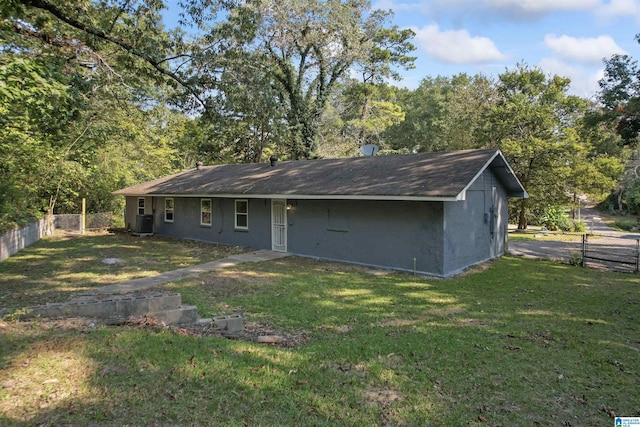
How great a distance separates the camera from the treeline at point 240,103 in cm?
861

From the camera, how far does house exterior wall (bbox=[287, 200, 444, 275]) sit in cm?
1088

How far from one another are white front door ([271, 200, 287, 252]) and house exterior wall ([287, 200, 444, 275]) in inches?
16.6

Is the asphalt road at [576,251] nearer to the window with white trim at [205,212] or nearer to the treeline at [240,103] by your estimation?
the treeline at [240,103]

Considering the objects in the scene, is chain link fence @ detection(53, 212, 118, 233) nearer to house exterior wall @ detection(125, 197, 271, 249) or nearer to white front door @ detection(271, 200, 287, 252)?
house exterior wall @ detection(125, 197, 271, 249)

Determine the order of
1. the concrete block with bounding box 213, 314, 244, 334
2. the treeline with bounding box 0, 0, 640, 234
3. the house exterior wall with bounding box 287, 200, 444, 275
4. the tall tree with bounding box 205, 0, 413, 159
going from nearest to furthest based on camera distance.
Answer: the concrete block with bounding box 213, 314, 244, 334
the treeline with bounding box 0, 0, 640, 234
the house exterior wall with bounding box 287, 200, 444, 275
the tall tree with bounding box 205, 0, 413, 159

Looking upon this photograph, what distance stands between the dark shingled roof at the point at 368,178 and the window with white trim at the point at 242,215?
77 cm

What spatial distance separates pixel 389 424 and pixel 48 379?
2.96m

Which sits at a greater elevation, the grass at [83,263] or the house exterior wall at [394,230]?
the house exterior wall at [394,230]

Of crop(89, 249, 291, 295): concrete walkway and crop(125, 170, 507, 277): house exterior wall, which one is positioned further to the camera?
crop(125, 170, 507, 277): house exterior wall

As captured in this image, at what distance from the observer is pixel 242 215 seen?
16.7 metres

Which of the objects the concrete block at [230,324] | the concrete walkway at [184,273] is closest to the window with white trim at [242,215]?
the concrete walkway at [184,273]

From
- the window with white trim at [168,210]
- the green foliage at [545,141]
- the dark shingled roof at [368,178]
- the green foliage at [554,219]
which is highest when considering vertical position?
the green foliage at [545,141]

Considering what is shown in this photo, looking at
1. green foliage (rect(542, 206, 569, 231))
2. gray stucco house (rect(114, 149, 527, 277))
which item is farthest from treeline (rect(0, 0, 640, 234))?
gray stucco house (rect(114, 149, 527, 277))

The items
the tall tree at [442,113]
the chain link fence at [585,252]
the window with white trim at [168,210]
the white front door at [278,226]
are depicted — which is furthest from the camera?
the tall tree at [442,113]
